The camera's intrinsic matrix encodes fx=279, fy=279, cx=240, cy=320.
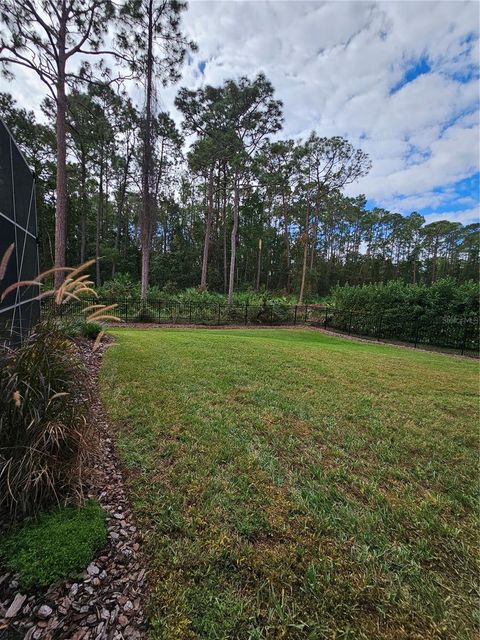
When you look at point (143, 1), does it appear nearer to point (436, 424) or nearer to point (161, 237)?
point (436, 424)

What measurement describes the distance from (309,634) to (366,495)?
3.37 feet

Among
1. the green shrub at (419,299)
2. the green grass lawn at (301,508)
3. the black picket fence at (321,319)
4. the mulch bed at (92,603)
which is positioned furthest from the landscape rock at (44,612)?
the green shrub at (419,299)

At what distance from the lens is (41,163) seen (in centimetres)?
2064

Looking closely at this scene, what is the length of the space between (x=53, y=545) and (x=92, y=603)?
34 centimetres

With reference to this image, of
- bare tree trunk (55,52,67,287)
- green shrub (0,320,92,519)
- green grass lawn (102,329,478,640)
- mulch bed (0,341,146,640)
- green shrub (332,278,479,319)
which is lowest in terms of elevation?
mulch bed (0,341,146,640)

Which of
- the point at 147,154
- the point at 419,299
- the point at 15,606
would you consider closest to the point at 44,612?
the point at 15,606

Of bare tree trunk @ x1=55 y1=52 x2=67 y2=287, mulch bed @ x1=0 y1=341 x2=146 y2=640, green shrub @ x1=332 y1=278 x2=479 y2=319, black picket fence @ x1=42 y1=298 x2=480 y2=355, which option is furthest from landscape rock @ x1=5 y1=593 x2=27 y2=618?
green shrub @ x1=332 y1=278 x2=479 y2=319

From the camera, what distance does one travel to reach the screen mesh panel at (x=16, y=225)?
12.8 ft

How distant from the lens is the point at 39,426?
5.11ft

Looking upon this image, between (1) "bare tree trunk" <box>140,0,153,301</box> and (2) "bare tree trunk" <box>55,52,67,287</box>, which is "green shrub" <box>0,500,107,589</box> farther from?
(1) "bare tree trunk" <box>140,0,153,301</box>

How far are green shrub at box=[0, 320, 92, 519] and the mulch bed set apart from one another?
368 mm

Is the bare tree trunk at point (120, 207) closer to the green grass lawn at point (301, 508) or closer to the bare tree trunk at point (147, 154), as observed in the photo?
the bare tree trunk at point (147, 154)

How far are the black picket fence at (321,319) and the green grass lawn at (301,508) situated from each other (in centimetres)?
843

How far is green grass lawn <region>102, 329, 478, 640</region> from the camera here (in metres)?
1.23
